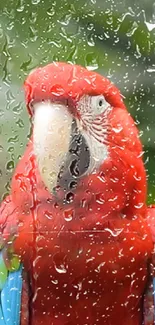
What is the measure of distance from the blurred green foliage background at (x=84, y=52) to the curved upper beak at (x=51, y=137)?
0.13 feet

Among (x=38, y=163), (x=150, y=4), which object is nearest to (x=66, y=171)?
(x=38, y=163)

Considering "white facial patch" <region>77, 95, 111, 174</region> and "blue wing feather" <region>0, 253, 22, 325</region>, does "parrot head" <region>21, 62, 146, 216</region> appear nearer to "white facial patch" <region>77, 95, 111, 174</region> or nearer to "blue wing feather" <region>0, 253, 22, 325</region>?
"white facial patch" <region>77, 95, 111, 174</region>

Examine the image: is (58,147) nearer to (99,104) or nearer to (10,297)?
(99,104)

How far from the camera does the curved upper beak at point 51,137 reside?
3.07ft

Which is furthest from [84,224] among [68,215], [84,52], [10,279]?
[84,52]

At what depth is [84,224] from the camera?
38.3 inches

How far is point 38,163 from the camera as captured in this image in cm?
96

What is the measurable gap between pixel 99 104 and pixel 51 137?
0.31 feet

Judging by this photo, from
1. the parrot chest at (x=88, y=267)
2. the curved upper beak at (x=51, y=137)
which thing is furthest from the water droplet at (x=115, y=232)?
the curved upper beak at (x=51, y=137)

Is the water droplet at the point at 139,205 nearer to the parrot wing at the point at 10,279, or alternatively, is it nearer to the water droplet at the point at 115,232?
the water droplet at the point at 115,232

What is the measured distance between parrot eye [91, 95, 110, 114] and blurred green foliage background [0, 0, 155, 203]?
0.03 metres

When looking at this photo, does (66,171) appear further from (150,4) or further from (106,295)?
(150,4)

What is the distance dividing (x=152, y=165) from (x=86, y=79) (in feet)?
0.55

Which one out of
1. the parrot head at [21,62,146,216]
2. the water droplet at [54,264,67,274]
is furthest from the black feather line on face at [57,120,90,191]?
the water droplet at [54,264,67,274]
